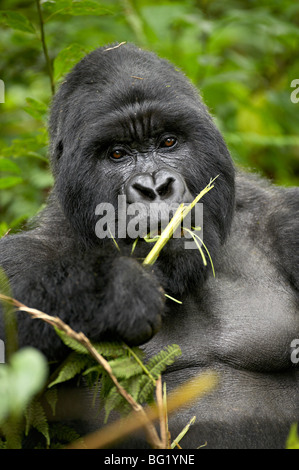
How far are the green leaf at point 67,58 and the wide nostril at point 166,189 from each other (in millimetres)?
1678

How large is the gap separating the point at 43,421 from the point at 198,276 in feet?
3.23

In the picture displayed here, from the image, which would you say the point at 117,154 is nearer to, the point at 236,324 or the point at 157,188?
the point at 157,188

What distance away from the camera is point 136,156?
9.44 feet

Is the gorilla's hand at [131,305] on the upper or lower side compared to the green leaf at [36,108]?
lower

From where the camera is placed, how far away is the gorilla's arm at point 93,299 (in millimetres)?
2158

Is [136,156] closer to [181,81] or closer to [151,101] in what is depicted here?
[151,101]

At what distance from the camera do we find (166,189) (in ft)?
8.43

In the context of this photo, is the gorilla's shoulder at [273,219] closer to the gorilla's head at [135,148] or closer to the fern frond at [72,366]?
the gorilla's head at [135,148]

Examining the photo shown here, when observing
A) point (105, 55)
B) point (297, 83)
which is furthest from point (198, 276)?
point (297, 83)

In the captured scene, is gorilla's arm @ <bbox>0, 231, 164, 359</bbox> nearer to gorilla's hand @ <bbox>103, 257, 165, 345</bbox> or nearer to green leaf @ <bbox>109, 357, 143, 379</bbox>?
gorilla's hand @ <bbox>103, 257, 165, 345</bbox>

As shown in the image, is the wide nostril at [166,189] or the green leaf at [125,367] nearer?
the green leaf at [125,367]

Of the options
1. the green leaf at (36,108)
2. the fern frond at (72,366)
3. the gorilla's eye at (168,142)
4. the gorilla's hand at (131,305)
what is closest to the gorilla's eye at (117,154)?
the gorilla's eye at (168,142)

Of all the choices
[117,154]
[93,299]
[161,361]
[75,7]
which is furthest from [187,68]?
[161,361]

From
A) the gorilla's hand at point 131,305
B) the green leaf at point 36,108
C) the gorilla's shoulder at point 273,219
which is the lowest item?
the gorilla's hand at point 131,305
